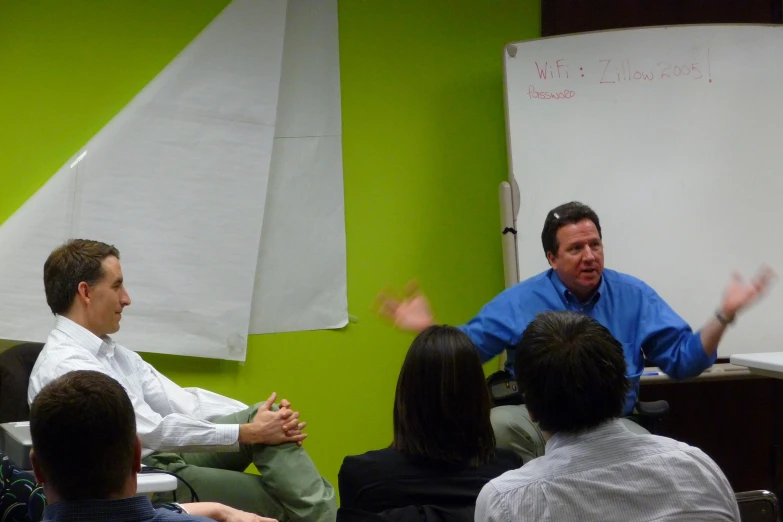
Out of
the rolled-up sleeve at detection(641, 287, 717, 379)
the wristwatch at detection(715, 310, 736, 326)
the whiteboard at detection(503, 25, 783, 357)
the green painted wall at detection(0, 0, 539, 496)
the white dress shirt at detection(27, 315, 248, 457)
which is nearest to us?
the white dress shirt at detection(27, 315, 248, 457)

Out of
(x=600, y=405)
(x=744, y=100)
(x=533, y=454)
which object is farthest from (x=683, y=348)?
(x=600, y=405)

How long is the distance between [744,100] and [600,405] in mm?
2316

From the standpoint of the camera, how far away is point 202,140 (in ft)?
9.88

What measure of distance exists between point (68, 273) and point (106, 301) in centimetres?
12

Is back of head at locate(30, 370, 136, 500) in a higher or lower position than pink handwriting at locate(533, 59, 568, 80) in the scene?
lower

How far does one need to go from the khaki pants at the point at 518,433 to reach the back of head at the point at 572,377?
3.77 feet

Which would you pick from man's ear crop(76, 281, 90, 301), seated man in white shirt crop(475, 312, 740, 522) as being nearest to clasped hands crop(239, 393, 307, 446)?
man's ear crop(76, 281, 90, 301)

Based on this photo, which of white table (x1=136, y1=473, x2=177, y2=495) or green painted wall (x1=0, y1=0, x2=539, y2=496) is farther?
green painted wall (x1=0, y1=0, x2=539, y2=496)

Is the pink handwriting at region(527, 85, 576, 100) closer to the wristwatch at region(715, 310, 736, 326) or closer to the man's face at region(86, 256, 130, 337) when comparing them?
the wristwatch at region(715, 310, 736, 326)

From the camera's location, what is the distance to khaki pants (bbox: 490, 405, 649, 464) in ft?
8.13

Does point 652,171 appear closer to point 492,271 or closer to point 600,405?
point 492,271

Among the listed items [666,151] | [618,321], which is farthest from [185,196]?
[666,151]

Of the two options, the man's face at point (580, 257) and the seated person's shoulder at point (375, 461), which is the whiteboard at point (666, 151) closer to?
the man's face at point (580, 257)

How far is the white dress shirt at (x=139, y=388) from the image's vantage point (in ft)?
6.93
